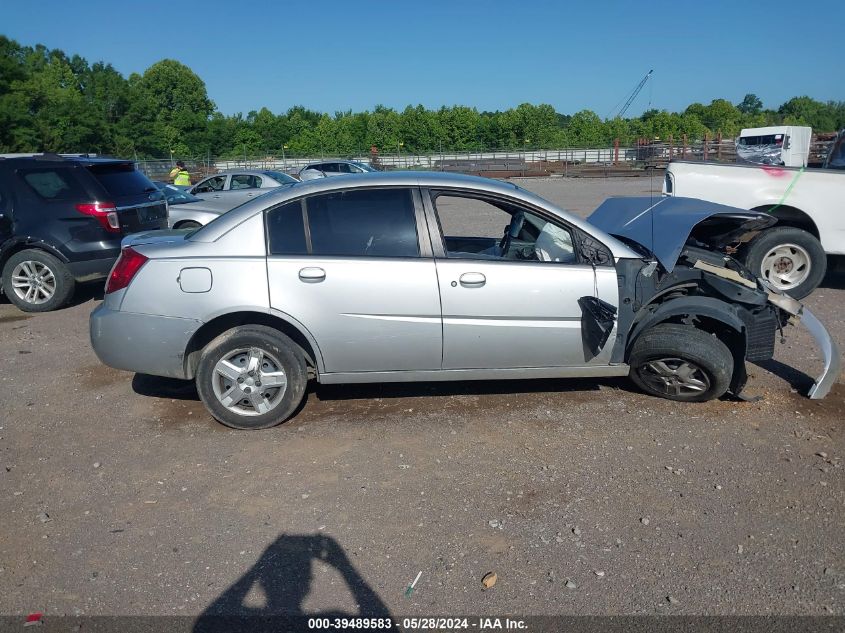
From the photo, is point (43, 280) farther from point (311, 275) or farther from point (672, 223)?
point (672, 223)

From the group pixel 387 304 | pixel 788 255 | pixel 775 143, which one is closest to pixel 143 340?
pixel 387 304

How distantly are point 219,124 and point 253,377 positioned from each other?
251 ft

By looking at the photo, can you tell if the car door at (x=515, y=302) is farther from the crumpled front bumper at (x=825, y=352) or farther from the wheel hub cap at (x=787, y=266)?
the wheel hub cap at (x=787, y=266)

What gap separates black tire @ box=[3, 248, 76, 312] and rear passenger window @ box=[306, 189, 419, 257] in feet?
17.0

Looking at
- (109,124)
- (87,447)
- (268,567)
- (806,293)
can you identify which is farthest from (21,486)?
(109,124)

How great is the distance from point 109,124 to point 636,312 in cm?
7467

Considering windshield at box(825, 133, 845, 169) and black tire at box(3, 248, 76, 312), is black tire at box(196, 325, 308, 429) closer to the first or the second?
black tire at box(3, 248, 76, 312)

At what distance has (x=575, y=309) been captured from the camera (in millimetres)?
4801

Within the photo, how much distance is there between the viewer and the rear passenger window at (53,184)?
8461 mm

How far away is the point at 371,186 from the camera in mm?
4902

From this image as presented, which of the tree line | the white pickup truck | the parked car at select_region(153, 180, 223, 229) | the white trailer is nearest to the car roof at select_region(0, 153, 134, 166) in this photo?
the parked car at select_region(153, 180, 223, 229)

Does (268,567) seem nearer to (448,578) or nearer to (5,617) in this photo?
(448,578)

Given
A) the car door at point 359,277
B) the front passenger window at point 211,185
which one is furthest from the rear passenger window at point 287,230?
the front passenger window at point 211,185

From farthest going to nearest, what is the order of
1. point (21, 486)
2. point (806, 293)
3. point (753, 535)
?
point (806, 293)
point (21, 486)
point (753, 535)
